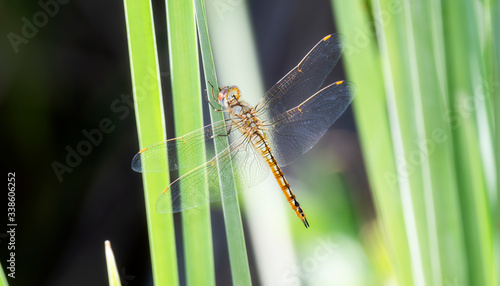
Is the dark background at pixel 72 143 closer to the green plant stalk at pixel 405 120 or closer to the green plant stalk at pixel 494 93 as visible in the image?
the green plant stalk at pixel 405 120

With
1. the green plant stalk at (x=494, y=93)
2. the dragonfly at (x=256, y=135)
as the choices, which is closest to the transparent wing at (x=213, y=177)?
the dragonfly at (x=256, y=135)

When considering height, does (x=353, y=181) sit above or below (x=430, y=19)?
below

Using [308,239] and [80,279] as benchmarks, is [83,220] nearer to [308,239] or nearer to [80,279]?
[80,279]

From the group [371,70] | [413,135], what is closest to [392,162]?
[413,135]

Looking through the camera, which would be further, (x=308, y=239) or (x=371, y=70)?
(x=308, y=239)

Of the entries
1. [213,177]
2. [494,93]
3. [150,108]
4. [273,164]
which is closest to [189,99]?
[150,108]

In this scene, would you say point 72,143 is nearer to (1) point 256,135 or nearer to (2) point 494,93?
(1) point 256,135
